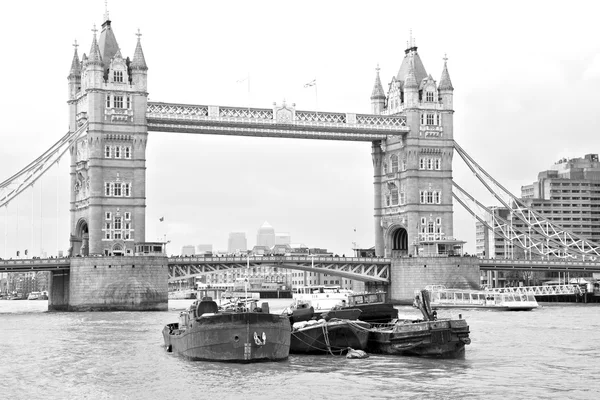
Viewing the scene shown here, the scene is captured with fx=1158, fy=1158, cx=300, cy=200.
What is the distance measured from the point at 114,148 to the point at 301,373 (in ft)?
245

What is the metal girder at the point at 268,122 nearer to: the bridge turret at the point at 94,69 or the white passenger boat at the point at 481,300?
the bridge turret at the point at 94,69

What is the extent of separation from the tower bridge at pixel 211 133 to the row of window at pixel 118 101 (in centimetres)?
11

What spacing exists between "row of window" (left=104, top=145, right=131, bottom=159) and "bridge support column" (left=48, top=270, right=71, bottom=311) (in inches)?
531

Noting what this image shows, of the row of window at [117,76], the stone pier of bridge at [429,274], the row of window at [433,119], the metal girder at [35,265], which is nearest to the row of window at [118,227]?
the metal girder at [35,265]

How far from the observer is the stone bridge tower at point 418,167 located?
14075 centimetres

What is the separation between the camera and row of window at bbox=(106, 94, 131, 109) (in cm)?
12488

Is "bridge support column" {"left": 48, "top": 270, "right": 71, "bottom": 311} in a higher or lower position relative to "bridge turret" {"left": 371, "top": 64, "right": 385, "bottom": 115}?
lower

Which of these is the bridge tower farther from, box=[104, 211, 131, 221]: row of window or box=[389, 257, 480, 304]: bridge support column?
box=[389, 257, 480, 304]: bridge support column

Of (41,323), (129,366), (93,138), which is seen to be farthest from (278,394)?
(93,138)

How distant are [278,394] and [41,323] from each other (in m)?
52.8

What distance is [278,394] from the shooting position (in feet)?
159

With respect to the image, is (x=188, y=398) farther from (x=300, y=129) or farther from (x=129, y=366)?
(x=300, y=129)

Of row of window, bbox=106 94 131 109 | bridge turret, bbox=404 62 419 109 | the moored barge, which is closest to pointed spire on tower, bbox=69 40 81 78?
row of window, bbox=106 94 131 109

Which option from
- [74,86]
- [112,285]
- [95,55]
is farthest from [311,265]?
[95,55]
